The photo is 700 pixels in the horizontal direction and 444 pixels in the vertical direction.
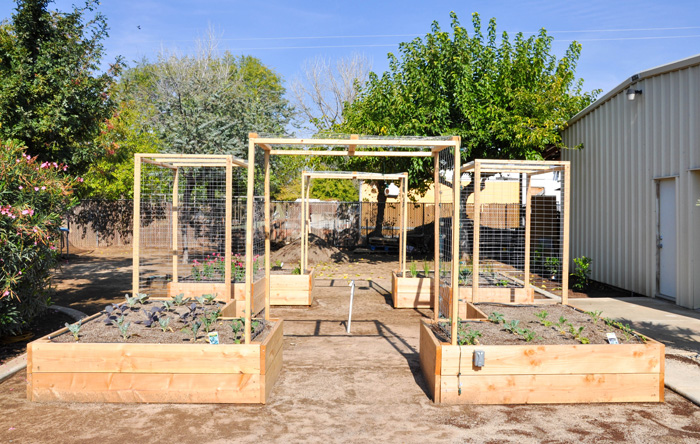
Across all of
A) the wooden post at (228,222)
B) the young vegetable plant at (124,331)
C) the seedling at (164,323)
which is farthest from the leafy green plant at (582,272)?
the young vegetable plant at (124,331)

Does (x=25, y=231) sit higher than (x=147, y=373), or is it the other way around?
(x=25, y=231)

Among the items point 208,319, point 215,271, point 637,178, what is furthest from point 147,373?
point 637,178

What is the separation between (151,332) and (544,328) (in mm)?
4008

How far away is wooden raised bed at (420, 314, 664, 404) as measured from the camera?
4.36m

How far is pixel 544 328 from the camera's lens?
5305 millimetres

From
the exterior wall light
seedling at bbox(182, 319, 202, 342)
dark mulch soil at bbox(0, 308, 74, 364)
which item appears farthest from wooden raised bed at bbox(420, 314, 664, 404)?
the exterior wall light

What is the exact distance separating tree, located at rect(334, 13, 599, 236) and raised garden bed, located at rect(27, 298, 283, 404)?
8.88 m

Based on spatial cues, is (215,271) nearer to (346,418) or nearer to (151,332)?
(151,332)

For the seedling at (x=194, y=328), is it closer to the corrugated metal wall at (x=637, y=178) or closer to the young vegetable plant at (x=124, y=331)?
the young vegetable plant at (x=124, y=331)

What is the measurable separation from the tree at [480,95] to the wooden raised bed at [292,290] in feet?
16.6

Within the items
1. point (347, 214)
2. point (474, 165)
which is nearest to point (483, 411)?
point (474, 165)

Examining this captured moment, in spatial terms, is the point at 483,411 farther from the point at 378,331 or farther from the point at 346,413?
the point at 378,331

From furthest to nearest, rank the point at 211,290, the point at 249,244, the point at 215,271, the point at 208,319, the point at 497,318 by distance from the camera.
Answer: the point at 215,271 < the point at 211,290 < the point at 497,318 < the point at 208,319 < the point at 249,244

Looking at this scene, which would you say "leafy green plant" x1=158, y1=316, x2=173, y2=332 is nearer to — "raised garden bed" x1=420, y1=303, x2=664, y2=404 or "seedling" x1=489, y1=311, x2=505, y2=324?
"raised garden bed" x1=420, y1=303, x2=664, y2=404
